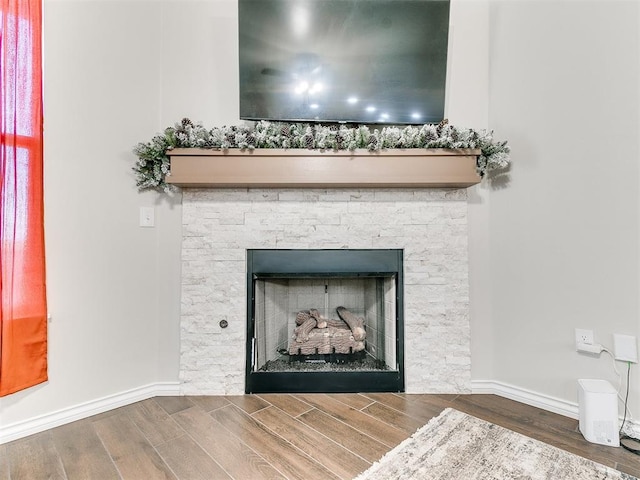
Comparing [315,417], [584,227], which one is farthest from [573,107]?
[315,417]

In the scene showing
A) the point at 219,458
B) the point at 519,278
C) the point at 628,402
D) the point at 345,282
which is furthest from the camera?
the point at 345,282

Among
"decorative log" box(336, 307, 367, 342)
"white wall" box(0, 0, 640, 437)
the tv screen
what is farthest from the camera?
"decorative log" box(336, 307, 367, 342)

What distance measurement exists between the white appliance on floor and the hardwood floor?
0.12ft

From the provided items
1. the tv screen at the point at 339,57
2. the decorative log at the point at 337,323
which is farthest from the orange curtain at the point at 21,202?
the decorative log at the point at 337,323

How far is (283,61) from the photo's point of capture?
5.93ft

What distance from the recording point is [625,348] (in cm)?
142

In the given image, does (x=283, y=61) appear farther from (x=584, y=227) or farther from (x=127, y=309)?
(x=584, y=227)

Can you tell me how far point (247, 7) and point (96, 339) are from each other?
205cm

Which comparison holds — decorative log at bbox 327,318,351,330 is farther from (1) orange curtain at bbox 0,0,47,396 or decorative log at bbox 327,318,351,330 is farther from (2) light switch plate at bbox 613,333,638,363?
(1) orange curtain at bbox 0,0,47,396

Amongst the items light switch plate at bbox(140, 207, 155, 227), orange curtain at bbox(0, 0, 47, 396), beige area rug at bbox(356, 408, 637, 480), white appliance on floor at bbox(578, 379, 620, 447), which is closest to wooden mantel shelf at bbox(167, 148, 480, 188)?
light switch plate at bbox(140, 207, 155, 227)

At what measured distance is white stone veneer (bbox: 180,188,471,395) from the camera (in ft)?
6.07

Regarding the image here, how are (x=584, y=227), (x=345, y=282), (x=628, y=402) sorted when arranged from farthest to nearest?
(x=345, y=282) → (x=584, y=227) → (x=628, y=402)

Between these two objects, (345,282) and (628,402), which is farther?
(345,282)

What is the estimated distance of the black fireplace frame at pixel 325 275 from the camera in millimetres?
1850
